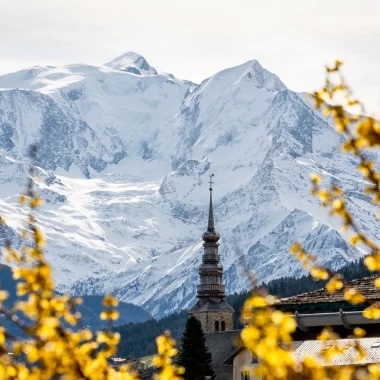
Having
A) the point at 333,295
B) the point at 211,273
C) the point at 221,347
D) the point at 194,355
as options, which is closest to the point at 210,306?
the point at 211,273

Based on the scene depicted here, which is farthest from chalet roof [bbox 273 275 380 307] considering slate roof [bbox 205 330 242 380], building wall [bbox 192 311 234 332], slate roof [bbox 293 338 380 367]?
building wall [bbox 192 311 234 332]

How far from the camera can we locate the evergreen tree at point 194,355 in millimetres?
75812

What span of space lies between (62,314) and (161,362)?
0.91m

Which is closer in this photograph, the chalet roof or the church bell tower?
the chalet roof

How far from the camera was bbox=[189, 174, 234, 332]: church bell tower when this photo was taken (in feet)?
461

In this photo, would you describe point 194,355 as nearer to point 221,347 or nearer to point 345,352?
point 221,347

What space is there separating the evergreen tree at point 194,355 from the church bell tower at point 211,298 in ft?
172

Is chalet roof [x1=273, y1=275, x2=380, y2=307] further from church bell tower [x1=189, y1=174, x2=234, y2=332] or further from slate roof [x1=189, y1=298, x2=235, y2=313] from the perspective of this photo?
slate roof [x1=189, y1=298, x2=235, y2=313]

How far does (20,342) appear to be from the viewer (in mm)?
10523

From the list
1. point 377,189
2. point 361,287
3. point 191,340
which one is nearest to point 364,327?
point 361,287

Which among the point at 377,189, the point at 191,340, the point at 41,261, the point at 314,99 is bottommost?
the point at 41,261

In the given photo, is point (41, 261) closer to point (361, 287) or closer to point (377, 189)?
point (377, 189)

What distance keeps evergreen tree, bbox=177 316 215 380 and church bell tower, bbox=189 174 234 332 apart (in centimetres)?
5255

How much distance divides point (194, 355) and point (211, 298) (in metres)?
64.2
